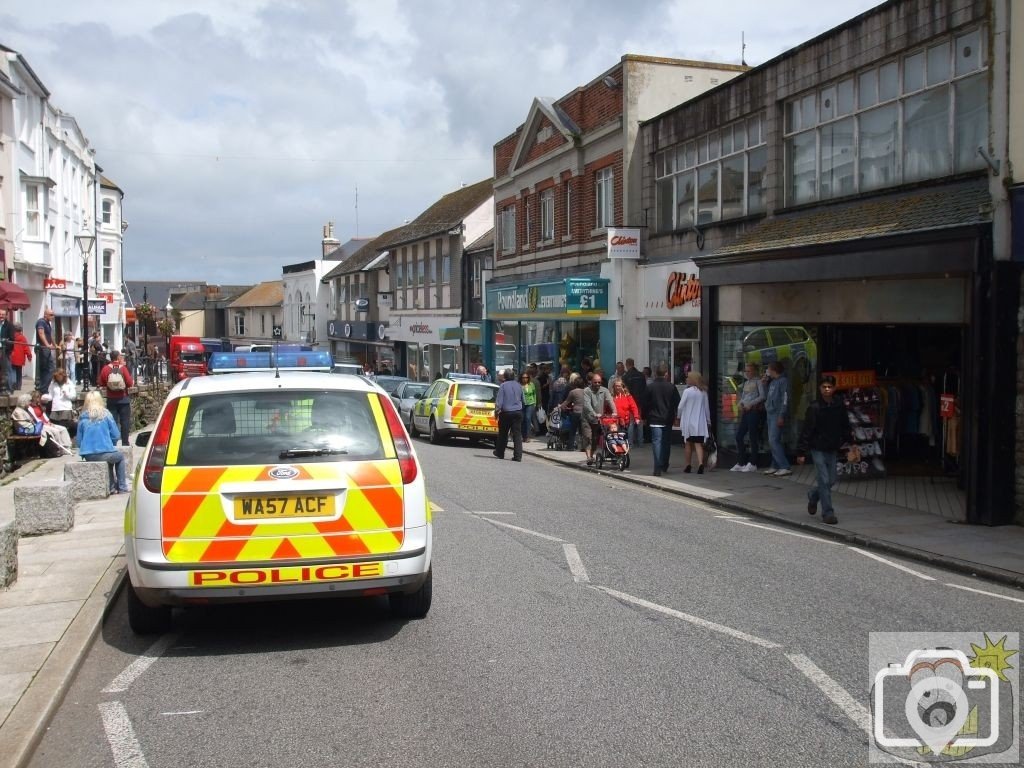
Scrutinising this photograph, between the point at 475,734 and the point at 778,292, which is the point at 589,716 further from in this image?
the point at 778,292

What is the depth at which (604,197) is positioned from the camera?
1053 inches

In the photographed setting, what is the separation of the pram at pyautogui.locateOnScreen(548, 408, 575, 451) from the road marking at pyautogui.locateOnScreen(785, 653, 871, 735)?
15407mm

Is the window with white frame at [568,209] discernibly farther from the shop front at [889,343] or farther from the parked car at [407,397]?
the shop front at [889,343]

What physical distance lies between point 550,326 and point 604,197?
476cm

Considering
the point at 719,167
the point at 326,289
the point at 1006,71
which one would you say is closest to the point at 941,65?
the point at 1006,71

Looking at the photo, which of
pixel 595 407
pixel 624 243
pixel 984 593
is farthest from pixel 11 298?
pixel 984 593

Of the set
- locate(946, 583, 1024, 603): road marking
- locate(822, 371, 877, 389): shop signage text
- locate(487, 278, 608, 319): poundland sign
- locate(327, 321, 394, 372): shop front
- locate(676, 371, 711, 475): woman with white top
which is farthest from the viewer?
locate(327, 321, 394, 372): shop front

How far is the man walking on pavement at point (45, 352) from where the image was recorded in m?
22.1

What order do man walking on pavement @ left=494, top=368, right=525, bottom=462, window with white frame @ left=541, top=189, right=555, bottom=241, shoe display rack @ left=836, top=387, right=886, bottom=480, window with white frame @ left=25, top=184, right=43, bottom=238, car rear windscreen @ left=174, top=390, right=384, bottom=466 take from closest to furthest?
car rear windscreen @ left=174, top=390, right=384, bottom=466 < shoe display rack @ left=836, top=387, right=886, bottom=480 < man walking on pavement @ left=494, top=368, right=525, bottom=462 < window with white frame @ left=541, top=189, right=555, bottom=241 < window with white frame @ left=25, top=184, right=43, bottom=238

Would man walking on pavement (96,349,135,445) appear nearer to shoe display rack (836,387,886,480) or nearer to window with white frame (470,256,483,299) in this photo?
shoe display rack (836,387,886,480)

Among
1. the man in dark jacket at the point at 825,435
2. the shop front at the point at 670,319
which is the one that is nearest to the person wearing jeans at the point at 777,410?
the man in dark jacket at the point at 825,435

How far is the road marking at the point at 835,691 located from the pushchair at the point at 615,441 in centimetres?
1193

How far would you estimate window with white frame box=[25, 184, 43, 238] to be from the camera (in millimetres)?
31812

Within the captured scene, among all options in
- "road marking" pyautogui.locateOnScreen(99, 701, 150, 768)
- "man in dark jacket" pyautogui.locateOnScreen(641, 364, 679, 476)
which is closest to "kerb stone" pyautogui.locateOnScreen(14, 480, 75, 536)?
"road marking" pyautogui.locateOnScreen(99, 701, 150, 768)
